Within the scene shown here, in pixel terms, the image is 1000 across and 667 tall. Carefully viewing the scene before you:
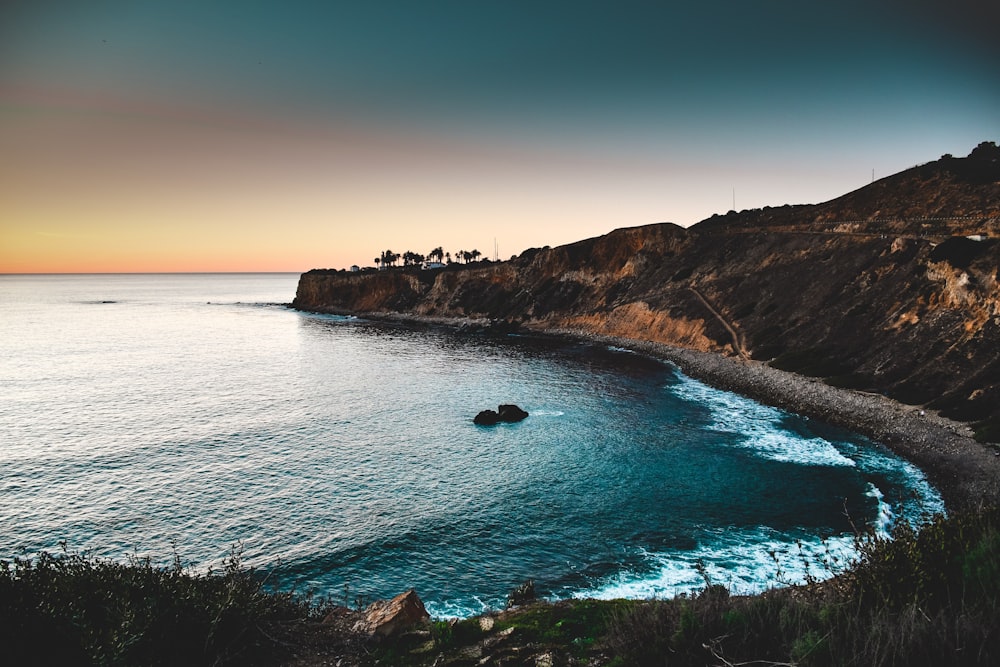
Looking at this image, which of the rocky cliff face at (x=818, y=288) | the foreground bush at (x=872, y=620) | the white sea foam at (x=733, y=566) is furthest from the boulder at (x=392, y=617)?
the rocky cliff face at (x=818, y=288)

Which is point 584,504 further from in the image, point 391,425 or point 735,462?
point 391,425

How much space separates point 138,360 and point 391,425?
49.6 meters

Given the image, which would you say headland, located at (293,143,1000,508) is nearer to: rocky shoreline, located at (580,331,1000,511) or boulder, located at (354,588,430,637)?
rocky shoreline, located at (580,331,1000,511)

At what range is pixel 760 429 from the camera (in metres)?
43.1

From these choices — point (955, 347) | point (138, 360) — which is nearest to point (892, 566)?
point (955, 347)

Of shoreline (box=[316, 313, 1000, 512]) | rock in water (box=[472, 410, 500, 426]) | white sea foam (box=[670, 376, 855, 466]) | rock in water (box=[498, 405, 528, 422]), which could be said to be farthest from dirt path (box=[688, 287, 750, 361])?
rock in water (box=[472, 410, 500, 426])

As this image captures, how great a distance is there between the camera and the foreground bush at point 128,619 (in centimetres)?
977

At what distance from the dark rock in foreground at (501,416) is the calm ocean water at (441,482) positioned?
122 centimetres

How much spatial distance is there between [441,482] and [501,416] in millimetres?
14213

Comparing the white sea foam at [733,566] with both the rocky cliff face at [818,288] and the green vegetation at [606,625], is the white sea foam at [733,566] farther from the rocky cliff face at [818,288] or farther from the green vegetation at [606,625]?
the rocky cliff face at [818,288]

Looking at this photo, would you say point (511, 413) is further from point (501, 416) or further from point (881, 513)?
point (881, 513)

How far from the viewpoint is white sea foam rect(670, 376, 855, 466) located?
36.6m

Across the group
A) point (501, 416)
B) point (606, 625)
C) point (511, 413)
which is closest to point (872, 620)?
point (606, 625)

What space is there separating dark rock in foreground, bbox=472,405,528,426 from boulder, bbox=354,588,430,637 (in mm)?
31212
